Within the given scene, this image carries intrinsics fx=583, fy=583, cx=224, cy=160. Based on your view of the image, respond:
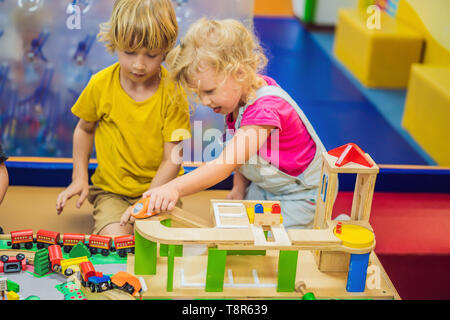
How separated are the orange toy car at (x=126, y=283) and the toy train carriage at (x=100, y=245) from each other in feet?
A: 0.29

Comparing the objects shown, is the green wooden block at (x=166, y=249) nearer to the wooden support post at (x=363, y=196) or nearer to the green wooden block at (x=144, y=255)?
the green wooden block at (x=144, y=255)

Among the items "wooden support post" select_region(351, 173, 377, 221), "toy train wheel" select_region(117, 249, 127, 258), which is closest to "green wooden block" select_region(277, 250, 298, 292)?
"wooden support post" select_region(351, 173, 377, 221)

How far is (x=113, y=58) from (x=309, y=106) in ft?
3.06

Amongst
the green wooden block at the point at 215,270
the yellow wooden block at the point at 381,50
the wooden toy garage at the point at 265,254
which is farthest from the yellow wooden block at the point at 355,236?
the yellow wooden block at the point at 381,50

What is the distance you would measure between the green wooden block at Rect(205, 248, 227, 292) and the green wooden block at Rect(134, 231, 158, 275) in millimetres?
91

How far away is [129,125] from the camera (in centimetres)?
114

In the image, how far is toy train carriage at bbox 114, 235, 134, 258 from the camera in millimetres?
909

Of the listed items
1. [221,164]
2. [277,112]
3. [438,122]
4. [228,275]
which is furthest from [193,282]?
[438,122]

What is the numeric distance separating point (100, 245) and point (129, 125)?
30 cm

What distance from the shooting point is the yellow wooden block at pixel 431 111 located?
178cm

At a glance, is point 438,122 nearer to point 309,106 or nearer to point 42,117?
point 309,106

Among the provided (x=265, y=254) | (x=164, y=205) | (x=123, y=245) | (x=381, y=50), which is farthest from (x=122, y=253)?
(x=381, y=50)

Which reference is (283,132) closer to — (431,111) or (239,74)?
(239,74)

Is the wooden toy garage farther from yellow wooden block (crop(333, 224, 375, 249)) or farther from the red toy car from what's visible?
the red toy car
